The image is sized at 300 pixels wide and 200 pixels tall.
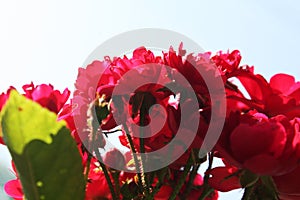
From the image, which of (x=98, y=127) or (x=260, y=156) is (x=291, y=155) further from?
(x=98, y=127)

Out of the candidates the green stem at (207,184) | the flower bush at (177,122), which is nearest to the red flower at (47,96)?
the flower bush at (177,122)

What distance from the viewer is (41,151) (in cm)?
22

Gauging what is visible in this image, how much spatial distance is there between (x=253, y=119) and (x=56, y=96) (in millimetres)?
152

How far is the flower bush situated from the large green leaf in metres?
Answer: 0.05

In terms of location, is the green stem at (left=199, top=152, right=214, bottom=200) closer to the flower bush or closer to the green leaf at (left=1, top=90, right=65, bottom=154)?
the flower bush

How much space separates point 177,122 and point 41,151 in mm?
119

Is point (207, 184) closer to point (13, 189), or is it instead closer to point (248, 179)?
point (248, 179)

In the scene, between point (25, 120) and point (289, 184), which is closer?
point (25, 120)

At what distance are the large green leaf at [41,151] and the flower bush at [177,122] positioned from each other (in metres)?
0.05

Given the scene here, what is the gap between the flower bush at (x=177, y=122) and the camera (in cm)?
30

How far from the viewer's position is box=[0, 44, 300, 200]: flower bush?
12.0 inches

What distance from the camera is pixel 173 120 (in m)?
0.31

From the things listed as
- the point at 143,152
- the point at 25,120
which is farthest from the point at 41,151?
the point at 143,152

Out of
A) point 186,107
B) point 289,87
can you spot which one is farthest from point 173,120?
point 289,87
